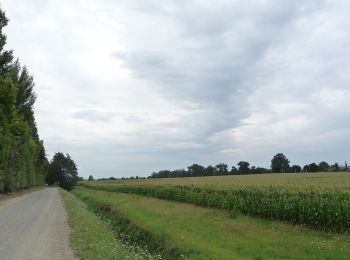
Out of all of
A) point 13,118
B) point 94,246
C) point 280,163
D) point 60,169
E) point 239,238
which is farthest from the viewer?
point 60,169

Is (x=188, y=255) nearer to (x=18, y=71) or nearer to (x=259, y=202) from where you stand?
(x=259, y=202)

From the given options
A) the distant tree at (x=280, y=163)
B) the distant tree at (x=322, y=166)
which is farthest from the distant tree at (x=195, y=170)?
the distant tree at (x=322, y=166)

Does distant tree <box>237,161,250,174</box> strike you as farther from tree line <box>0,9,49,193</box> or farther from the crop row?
the crop row

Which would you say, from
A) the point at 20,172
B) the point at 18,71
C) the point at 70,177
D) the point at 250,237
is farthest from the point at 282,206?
the point at 70,177

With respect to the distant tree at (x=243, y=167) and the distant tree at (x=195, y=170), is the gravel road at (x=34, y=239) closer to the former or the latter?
the distant tree at (x=243, y=167)

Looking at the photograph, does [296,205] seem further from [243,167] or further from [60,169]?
[60,169]

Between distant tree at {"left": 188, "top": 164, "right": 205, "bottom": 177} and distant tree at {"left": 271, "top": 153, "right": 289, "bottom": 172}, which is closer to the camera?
distant tree at {"left": 271, "top": 153, "right": 289, "bottom": 172}

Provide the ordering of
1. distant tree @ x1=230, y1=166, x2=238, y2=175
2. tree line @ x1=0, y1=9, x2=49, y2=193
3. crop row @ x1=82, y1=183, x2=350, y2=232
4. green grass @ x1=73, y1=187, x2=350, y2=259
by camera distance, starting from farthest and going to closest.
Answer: distant tree @ x1=230, y1=166, x2=238, y2=175 → tree line @ x1=0, y1=9, x2=49, y2=193 → crop row @ x1=82, y1=183, x2=350, y2=232 → green grass @ x1=73, y1=187, x2=350, y2=259

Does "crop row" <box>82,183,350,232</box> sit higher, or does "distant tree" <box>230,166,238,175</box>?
"distant tree" <box>230,166,238,175</box>

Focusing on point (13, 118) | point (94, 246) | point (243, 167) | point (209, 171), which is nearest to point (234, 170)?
point (243, 167)

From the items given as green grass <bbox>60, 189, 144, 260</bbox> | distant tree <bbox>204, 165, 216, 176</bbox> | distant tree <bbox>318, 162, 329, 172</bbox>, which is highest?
distant tree <bbox>204, 165, 216, 176</bbox>

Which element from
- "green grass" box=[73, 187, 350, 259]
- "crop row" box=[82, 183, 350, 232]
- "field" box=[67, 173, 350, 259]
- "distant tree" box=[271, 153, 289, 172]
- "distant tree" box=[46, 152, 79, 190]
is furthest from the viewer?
"distant tree" box=[46, 152, 79, 190]

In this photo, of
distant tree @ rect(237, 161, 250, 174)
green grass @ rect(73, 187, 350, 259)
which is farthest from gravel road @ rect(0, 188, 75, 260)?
distant tree @ rect(237, 161, 250, 174)

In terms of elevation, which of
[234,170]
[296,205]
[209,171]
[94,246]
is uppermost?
[209,171]
